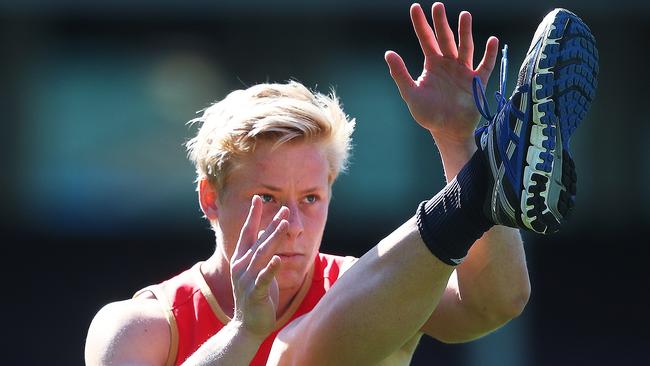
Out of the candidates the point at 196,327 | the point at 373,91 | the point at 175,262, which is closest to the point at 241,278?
the point at 196,327

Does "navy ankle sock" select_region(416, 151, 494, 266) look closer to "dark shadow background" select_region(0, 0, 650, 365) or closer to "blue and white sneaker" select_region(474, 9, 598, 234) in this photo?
"blue and white sneaker" select_region(474, 9, 598, 234)

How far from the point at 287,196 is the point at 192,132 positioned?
6752 millimetres

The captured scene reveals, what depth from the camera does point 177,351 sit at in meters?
3.34

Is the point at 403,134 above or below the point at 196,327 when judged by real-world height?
below

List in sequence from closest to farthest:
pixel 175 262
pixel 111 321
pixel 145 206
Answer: pixel 111 321 < pixel 175 262 < pixel 145 206

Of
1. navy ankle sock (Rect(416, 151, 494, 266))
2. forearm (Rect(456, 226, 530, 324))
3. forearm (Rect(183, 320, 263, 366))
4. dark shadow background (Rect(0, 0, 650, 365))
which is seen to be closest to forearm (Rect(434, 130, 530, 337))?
forearm (Rect(456, 226, 530, 324))

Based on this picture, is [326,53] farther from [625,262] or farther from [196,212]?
[625,262]

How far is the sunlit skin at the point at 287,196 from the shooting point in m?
3.29

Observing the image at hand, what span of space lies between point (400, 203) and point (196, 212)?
156 centimetres

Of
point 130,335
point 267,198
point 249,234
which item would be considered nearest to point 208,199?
point 267,198

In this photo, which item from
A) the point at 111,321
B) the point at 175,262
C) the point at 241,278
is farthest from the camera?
the point at 175,262

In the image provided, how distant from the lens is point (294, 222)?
3236 millimetres

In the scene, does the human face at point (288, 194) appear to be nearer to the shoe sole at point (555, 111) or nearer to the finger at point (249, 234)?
the finger at point (249, 234)

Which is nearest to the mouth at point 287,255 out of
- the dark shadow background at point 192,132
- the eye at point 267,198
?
the eye at point 267,198
